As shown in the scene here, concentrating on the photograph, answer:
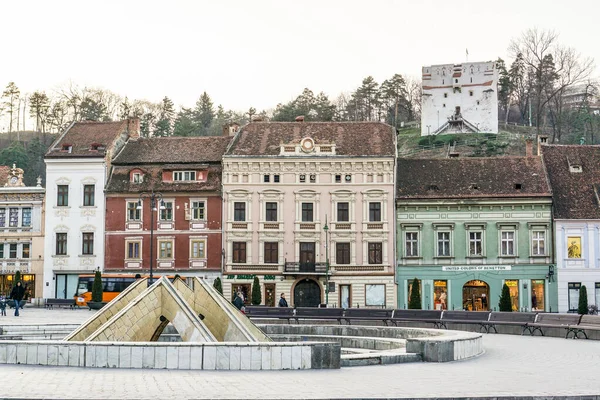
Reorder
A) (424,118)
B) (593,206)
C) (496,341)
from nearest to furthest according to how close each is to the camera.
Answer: (496,341) < (593,206) < (424,118)

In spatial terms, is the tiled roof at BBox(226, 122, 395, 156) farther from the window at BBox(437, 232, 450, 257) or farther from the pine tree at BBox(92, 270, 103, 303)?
the pine tree at BBox(92, 270, 103, 303)

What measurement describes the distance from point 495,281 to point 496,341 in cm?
2935

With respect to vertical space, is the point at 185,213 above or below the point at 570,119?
below

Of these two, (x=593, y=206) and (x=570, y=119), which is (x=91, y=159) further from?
(x=570, y=119)

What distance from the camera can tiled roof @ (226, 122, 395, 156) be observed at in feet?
202

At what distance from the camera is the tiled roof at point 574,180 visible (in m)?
58.9

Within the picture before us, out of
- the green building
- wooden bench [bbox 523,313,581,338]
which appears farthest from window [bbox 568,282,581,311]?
wooden bench [bbox 523,313,581,338]

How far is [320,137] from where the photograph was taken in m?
63.4

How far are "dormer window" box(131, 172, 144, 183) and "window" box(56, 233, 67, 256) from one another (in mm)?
5785

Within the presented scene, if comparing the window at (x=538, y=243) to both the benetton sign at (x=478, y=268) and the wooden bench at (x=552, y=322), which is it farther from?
the wooden bench at (x=552, y=322)

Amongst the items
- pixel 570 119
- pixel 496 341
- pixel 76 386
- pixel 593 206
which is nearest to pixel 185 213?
pixel 593 206

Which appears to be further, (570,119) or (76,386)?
(570,119)

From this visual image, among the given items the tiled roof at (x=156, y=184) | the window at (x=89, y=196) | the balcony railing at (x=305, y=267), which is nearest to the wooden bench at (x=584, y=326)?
the balcony railing at (x=305, y=267)

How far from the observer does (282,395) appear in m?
14.7
